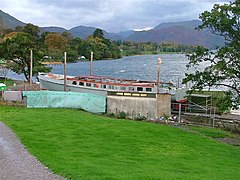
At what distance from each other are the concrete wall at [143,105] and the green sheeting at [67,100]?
1434 millimetres

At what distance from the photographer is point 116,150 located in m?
17.6

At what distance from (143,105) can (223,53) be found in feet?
37.9

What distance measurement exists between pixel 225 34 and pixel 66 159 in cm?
1583

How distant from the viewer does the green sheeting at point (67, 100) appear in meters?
34.2

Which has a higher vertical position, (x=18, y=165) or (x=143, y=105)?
(x=143, y=105)

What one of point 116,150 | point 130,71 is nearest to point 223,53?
point 116,150

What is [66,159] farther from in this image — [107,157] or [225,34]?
[225,34]

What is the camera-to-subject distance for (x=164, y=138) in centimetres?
2239

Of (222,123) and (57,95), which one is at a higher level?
(57,95)

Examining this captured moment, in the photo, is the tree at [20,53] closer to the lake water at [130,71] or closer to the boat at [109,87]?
the boat at [109,87]

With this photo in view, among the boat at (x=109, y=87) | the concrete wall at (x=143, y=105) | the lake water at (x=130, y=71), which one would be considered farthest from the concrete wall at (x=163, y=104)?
the lake water at (x=130, y=71)

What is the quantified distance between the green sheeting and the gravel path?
16.5 meters

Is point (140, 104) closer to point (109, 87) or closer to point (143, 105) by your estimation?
point (143, 105)

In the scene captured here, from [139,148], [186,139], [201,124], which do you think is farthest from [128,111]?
[139,148]
